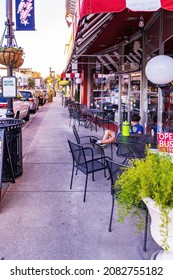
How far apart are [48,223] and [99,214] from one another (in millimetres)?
714

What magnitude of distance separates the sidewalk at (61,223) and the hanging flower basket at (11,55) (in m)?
2.45

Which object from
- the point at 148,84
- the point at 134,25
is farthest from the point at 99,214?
the point at 134,25

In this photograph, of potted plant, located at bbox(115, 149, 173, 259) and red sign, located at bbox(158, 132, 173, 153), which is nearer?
potted plant, located at bbox(115, 149, 173, 259)

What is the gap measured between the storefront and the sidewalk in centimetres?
266

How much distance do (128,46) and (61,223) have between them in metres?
7.71

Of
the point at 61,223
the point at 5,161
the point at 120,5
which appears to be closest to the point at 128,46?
the point at 120,5

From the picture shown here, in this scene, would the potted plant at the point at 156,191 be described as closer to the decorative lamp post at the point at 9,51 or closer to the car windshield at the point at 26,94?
the decorative lamp post at the point at 9,51

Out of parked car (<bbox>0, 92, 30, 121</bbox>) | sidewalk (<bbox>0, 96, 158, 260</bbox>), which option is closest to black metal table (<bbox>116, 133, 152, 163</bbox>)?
sidewalk (<bbox>0, 96, 158, 260</bbox>)

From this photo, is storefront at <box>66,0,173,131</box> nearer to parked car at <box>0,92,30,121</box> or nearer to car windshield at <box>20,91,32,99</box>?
parked car at <box>0,92,30,121</box>

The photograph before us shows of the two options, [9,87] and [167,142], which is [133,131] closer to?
[167,142]

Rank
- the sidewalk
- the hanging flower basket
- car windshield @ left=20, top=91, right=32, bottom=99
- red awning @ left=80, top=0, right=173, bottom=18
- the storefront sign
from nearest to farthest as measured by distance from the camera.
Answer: the sidewalk, red awning @ left=80, top=0, right=173, bottom=18, the hanging flower basket, the storefront sign, car windshield @ left=20, top=91, right=32, bottom=99

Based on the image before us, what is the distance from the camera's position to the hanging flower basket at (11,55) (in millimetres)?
6418

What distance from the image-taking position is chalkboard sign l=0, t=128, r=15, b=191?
4538mm
